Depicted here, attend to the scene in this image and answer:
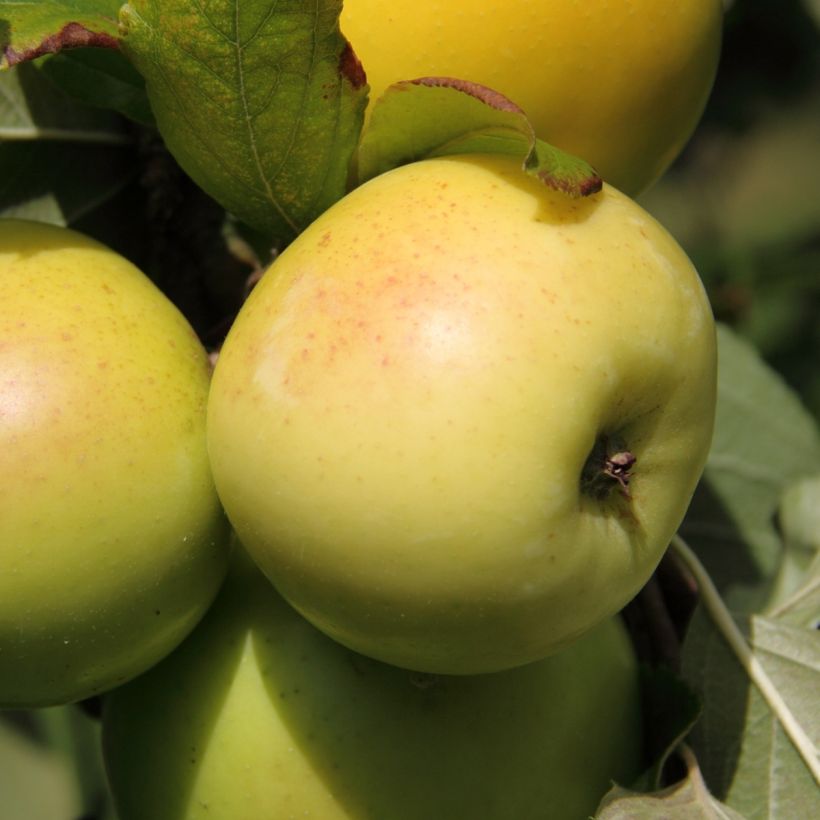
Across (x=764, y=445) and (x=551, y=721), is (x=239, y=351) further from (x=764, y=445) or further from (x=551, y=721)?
(x=764, y=445)

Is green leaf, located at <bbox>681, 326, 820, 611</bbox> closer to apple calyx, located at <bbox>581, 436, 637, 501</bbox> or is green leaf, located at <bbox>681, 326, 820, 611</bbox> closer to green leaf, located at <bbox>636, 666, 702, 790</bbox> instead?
green leaf, located at <bbox>636, 666, 702, 790</bbox>

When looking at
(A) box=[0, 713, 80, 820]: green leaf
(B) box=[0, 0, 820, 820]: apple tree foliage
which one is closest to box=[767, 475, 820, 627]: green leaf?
(B) box=[0, 0, 820, 820]: apple tree foliage

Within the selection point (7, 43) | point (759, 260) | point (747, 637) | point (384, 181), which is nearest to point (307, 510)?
point (384, 181)

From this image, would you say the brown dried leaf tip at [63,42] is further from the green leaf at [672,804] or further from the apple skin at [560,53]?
the green leaf at [672,804]

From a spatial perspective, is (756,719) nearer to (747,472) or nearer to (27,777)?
(747,472)

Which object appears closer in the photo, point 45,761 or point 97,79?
point 97,79

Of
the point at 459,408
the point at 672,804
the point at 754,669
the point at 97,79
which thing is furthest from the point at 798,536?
the point at 97,79

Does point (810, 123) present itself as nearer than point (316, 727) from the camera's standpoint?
No
